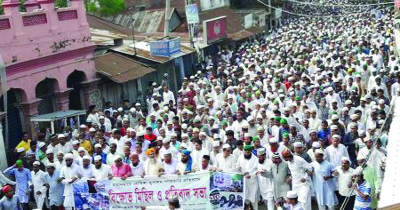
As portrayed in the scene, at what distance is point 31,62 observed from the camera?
51.3 ft

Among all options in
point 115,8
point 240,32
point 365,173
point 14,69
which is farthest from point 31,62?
point 115,8

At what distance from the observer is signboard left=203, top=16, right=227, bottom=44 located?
87.5 ft

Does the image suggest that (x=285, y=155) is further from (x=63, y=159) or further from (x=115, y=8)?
(x=115, y=8)

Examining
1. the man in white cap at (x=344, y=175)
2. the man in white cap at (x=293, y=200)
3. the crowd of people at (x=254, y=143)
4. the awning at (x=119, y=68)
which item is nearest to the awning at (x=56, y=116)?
the crowd of people at (x=254, y=143)

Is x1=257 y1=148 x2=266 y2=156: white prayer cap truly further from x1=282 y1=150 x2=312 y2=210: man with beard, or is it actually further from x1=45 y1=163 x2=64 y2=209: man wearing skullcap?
x1=45 y1=163 x2=64 y2=209: man wearing skullcap

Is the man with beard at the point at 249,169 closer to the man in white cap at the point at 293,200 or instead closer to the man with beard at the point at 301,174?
A: the man with beard at the point at 301,174

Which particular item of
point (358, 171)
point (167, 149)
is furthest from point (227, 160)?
point (358, 171)

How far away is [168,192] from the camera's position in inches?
389

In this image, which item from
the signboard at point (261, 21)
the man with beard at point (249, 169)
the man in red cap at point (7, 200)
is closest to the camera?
the man in red cap at point (7, 200)

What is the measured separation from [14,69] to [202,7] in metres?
28.0

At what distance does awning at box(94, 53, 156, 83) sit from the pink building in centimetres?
59

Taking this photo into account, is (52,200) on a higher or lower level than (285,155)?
lower

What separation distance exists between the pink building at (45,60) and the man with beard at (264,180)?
23.6 feet

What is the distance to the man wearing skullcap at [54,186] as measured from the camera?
1062 cm
